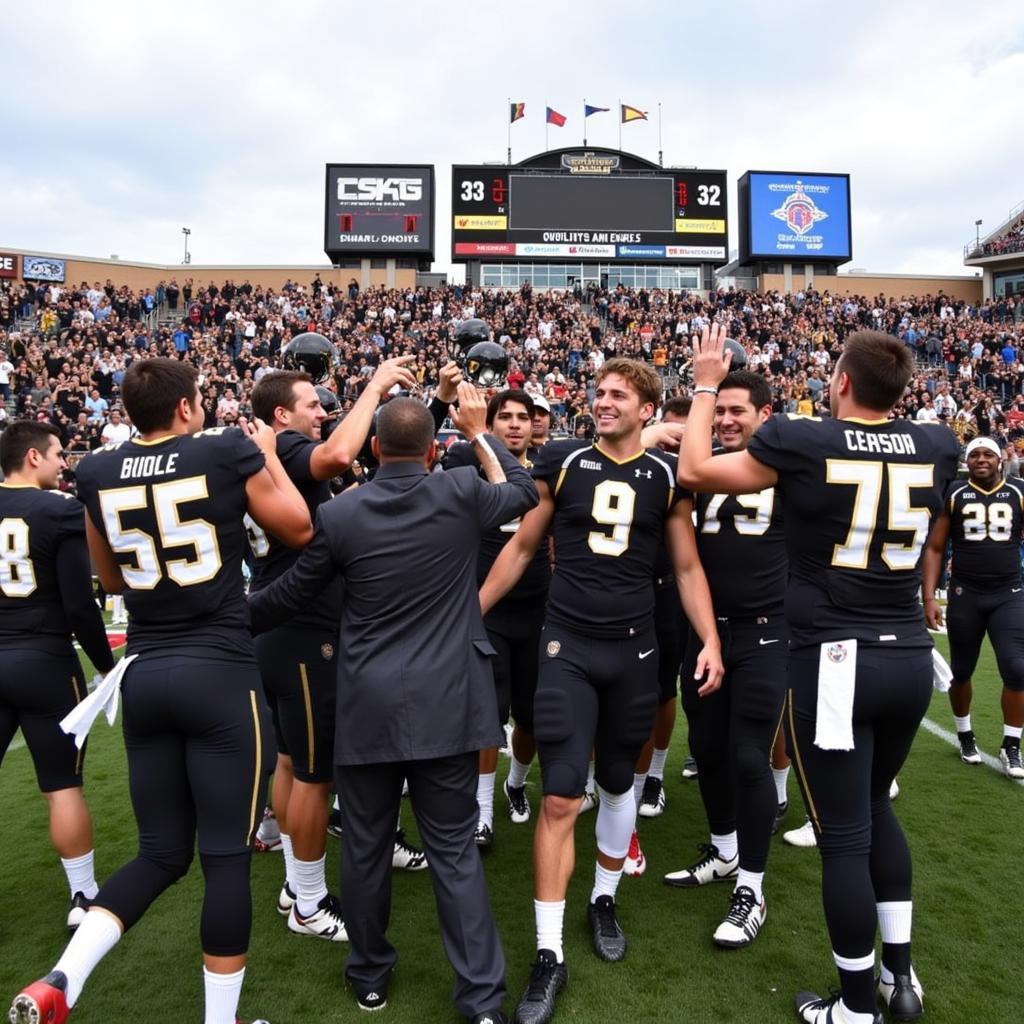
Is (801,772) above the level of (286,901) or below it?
above

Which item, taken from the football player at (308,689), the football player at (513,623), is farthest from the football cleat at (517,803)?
the football player at (308,689)

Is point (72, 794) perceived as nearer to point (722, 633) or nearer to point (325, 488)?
point (325, 488)

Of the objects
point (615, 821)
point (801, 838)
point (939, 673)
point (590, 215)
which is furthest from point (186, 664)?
point (590, 215)

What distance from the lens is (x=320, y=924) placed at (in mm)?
3551

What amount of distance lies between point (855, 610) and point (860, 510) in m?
0.34

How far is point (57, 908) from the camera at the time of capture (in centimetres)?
386

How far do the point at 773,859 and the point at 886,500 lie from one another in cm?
240

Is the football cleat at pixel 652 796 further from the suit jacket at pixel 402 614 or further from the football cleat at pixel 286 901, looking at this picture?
the suit jacket at pixel 402 614

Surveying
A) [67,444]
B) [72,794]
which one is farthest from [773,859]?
[67,444]

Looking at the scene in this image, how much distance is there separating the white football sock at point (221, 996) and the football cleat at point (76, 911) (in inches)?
44.6

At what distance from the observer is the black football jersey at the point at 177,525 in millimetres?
2721

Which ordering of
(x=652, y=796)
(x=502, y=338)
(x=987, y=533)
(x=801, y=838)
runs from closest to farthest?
1. (x=801, y=838)
2. (x=652, y=796)
3. (x=987, y=533)
4. (x=502, y=338)

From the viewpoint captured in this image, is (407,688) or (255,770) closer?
(255,770)

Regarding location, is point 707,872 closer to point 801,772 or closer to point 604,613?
point 801,772
